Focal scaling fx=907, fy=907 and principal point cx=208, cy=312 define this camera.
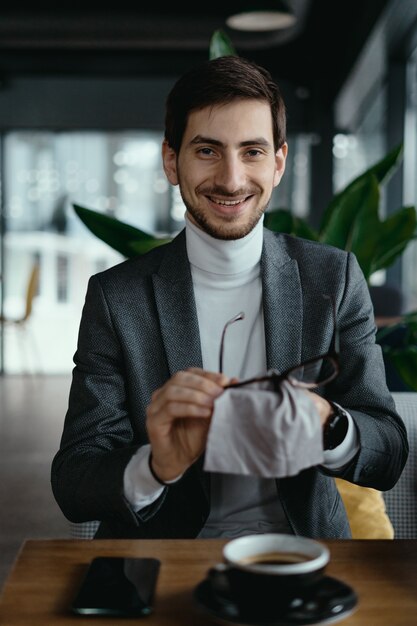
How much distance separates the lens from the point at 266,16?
18.7 feet

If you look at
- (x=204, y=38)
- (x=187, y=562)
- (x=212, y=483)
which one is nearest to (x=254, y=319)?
(x=212, y=483)

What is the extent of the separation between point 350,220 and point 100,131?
722 centimetres

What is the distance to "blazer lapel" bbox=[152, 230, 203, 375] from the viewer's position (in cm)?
158

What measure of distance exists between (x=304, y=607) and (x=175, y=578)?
0.21 meters

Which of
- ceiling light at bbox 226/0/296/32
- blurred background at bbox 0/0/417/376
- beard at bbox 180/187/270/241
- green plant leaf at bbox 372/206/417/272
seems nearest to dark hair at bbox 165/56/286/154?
beard at bbox 180/187/270/241

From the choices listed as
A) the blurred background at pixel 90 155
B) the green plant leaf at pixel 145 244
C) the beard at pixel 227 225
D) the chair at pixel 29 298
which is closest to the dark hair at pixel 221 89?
the beard at pixel 227 225

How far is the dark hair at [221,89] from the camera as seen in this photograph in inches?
60.8

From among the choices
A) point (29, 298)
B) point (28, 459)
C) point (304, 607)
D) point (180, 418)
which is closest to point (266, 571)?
point (304, 607)

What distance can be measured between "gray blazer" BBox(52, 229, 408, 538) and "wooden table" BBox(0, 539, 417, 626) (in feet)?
0.74

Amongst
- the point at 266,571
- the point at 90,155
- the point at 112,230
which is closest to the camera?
the point at 266,571

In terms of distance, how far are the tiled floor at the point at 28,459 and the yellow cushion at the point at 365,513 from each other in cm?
175

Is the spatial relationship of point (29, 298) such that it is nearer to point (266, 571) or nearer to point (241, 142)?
point (241, 142)

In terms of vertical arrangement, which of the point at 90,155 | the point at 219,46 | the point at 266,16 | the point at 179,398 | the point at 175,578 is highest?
the point at 266,16

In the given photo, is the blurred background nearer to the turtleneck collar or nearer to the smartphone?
the turtleneck collar
